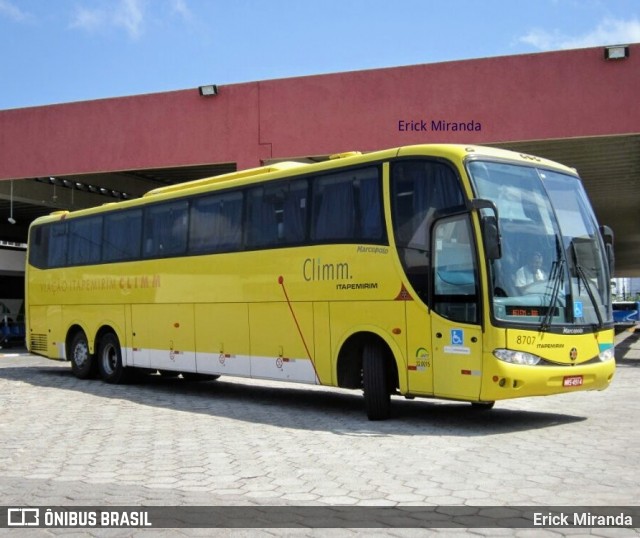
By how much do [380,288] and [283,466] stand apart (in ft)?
10.9

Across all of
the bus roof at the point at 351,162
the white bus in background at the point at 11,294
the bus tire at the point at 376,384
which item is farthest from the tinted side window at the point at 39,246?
the white bus in background at the point at 11,294

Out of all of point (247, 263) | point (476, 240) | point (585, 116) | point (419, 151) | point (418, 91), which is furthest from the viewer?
point (418, 91)

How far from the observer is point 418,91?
19.1 meters

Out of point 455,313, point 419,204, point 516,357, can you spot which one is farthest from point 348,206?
point 516,357

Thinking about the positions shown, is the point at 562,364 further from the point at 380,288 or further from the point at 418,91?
the point at 418,91

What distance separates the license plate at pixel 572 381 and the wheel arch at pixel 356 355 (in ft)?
6.54

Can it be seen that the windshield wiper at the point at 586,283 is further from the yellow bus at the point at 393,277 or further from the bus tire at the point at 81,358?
the bus tire at the point at 81,358

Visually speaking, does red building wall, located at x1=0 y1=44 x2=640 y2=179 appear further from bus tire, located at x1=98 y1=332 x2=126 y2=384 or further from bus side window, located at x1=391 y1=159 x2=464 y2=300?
bus side window, located at x1=391 y1=159 x2=464 y2=300

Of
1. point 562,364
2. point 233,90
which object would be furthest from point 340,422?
point 233,90

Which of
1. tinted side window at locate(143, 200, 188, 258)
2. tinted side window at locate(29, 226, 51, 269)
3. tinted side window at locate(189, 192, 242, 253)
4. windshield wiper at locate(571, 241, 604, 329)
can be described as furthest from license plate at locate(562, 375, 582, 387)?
tinted side window at locate(29, 226, 51, 269)

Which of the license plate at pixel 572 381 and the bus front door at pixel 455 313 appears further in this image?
the license plate at pixel 572 381

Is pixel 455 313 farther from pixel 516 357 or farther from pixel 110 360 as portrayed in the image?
pixel 110 360

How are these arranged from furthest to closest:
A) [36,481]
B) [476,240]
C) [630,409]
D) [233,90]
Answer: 1. [233,90]
2. [630,409]
3. [476,240]
4. [36,481]

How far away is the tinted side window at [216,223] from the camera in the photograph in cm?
1211
